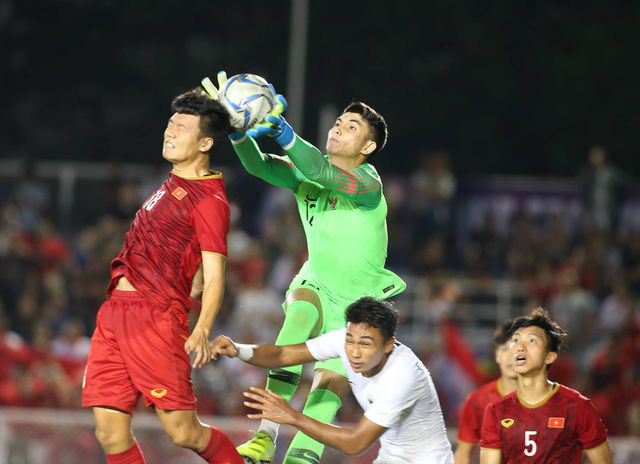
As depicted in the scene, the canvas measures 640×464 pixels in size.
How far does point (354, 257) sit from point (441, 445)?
42.4 inches

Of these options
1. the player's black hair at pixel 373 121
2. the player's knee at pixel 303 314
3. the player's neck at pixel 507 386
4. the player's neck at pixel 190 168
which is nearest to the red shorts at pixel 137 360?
the player's neck at pixel 190 168

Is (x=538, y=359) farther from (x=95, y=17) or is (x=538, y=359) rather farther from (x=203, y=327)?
(x=95, y=17)

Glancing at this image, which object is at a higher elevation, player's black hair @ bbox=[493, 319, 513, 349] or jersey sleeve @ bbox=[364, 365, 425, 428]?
player's black hair @ bbox=[493, 319, 513, 349]

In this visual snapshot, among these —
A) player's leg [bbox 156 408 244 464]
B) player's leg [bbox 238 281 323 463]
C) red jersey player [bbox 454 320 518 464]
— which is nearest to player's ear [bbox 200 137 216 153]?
player's leg [bbox 238 281 323 463]

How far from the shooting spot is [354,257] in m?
6.33

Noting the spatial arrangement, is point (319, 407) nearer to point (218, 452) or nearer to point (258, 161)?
point (218, 452)

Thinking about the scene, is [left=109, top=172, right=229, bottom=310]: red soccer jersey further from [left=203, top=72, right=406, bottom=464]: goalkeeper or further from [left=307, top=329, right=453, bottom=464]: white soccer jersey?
[left=307, top=329, right=453, bottom=464]: white soccer jersey

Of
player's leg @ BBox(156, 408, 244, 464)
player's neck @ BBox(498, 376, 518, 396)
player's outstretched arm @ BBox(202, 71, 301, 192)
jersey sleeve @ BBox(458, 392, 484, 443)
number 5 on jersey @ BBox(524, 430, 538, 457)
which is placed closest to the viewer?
player's leg @ BBox(156, 408, 244, 464)

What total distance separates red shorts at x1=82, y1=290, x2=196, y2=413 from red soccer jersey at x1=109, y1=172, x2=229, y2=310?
9 centimetres

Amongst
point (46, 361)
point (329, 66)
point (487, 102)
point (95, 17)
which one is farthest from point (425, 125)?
point (46, 361)

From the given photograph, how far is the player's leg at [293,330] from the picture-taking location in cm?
616

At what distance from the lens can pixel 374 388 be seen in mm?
5895

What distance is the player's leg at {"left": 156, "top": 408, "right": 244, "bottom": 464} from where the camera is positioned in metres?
5.59

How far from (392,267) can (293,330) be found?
287 inches
